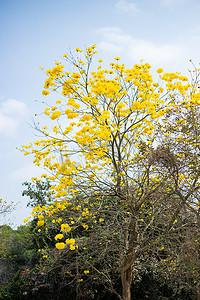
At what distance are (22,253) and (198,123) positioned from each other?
7.96 metres

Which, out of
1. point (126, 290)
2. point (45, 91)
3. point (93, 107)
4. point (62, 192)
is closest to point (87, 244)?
point (126, 290)

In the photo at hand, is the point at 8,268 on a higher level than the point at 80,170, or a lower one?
lower

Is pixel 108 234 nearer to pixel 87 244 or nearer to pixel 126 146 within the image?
pixel 87 244

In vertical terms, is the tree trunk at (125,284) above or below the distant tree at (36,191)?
below

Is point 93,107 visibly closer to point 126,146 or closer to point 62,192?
point 126,146

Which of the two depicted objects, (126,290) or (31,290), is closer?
(126,290)

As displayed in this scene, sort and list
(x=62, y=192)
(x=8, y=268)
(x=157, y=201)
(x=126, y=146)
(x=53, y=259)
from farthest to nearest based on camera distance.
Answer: (x=8, y=268), (x=53, y=259), (x=126, y=146), (x=157, y=201), (x=62, y=192)

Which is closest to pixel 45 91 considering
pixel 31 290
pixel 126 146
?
pixel 126 146

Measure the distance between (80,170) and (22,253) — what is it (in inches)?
264

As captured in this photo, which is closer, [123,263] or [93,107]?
[93,107]

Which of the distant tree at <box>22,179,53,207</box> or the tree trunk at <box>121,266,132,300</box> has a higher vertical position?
the distant tree at <box>22,179,53,207</box>

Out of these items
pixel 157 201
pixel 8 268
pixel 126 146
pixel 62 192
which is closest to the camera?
pixel 62 192

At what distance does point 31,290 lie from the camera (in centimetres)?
713

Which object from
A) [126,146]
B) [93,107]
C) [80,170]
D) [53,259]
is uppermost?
[93,107]
